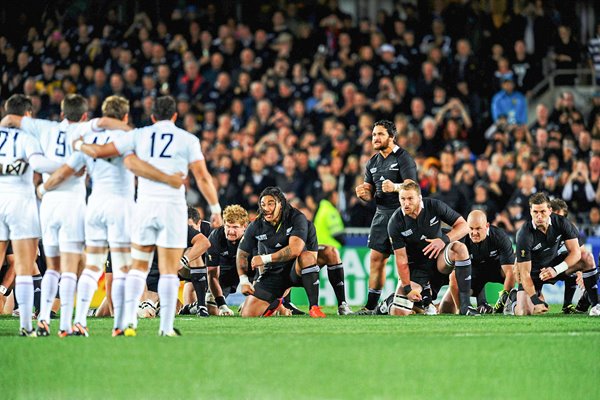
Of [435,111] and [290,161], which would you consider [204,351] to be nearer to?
[290,161]

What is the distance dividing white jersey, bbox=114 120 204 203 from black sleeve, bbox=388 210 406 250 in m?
4.56

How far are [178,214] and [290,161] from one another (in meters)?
11.1

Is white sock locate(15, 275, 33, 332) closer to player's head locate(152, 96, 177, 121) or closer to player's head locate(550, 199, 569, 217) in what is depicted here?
player's head locate(152, 96, 177, 121)

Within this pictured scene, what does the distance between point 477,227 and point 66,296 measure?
6.42 metres

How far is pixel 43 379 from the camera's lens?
9.20m

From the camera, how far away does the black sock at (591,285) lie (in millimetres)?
15367

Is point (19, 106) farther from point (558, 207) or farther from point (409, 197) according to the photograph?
point (558, 207)

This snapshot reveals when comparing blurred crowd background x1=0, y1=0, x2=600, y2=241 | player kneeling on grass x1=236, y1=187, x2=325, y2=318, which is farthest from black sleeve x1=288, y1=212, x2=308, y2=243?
blurred crowd background x1=0, y1=0, x2=600, y2=241

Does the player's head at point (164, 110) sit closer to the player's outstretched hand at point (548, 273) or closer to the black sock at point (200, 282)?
the black sock at point (200, 282)

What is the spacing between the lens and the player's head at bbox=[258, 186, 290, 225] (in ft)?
49.9

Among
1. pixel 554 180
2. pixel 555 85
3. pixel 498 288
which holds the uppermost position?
pixel 555 85

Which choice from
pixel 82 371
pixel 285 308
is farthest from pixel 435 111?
pixel 82 371

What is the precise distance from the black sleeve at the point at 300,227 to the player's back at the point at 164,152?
14.2ft

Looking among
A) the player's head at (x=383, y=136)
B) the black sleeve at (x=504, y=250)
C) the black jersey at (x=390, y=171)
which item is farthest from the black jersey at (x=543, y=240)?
the player's head at (x=383, y=136)
